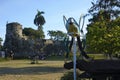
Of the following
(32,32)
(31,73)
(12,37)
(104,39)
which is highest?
(32,32)

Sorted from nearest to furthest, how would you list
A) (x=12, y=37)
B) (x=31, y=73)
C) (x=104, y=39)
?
1. (x=104, y=39)
2. (x=31, y=73)
3. (x=12, y=37)

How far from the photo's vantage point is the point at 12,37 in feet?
342

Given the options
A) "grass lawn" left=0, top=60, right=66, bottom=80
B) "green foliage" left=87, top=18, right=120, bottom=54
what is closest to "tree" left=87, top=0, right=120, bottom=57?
"green foliage" left=87, top=18, right=120, bottom=54

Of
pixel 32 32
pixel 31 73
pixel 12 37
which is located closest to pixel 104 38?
pixel 31 73

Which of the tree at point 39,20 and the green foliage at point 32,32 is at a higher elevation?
the tree at point 39,20

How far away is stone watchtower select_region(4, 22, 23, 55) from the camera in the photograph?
10294cm

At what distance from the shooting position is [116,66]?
8570mm

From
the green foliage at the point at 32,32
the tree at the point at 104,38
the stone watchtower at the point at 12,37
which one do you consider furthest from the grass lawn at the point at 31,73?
the green foliage at the point at 32,32

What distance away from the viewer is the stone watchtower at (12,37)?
103m

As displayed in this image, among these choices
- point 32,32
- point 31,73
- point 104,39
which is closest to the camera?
point 104,39

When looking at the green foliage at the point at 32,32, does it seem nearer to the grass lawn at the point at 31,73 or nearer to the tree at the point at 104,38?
the grass lawn at the point at 31,73

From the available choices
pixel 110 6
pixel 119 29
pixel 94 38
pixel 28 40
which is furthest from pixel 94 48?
pixel 28 40

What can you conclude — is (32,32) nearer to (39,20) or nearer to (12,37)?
(39,20)

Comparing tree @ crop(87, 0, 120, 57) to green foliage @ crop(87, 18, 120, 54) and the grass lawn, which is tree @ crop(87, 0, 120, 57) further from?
the grass lawn
